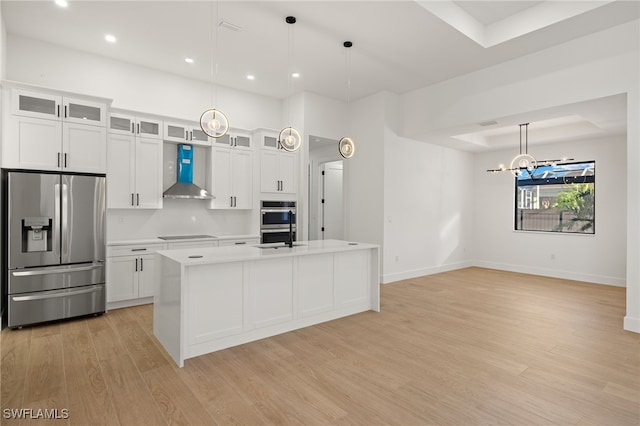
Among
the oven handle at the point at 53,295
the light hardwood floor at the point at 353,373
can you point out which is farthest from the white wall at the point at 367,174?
the oven handle at the point at 53,295

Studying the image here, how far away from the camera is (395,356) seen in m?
3.29

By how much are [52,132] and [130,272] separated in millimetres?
2023

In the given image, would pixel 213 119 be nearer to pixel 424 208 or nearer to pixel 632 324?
pixel 424 208

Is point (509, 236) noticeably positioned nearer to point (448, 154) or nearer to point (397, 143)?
point (448, 154)

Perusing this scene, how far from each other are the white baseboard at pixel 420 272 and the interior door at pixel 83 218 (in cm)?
472

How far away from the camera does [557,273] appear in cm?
742

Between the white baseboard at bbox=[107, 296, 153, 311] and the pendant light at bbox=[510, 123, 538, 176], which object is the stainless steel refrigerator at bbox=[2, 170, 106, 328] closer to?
the white baseboard at bbox=[107, 296, 153, 311]

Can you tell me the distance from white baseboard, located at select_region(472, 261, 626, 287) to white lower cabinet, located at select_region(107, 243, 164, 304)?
24.6ft

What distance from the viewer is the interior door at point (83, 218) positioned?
13.9ft

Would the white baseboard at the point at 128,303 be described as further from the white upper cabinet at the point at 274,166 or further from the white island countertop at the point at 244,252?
the white upper cabinet at the point at 274,166

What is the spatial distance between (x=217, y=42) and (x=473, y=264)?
771 centimetres

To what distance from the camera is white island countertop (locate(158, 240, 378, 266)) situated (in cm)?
325

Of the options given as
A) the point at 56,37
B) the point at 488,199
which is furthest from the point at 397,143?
the point at 56,37
